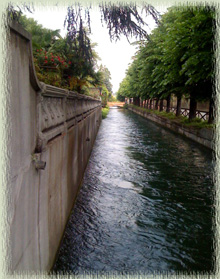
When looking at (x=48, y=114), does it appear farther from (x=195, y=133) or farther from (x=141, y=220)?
(x=195, y=133)

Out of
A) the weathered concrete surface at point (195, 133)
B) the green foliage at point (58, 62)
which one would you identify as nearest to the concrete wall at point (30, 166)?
the green foliage at point (58, 62)

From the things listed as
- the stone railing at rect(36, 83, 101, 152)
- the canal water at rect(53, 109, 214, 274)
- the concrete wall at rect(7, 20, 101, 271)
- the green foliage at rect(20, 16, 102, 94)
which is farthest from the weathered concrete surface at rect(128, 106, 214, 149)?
the concrete wall at rect(7, 20, 101, 271)

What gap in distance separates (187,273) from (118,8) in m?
5.09

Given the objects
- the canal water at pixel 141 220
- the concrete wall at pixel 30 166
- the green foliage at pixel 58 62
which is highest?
the green foliage at pixel 58 62

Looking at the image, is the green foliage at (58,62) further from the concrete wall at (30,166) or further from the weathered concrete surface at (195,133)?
the weathered concrete surface at (195,133)

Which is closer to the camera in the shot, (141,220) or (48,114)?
(48,114)

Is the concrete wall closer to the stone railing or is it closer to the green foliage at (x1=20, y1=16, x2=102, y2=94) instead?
the stone railing

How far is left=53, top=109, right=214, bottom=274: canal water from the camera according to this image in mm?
5035

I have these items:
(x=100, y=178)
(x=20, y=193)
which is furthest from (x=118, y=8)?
(x=100, y=178)

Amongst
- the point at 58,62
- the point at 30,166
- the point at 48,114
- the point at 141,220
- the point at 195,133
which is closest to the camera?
the point at 30,166

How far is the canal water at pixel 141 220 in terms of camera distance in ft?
16.5

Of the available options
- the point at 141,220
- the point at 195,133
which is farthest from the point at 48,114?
the point at 195,133

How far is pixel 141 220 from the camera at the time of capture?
6.77 m

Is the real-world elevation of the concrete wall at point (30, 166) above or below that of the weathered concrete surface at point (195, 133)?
above
